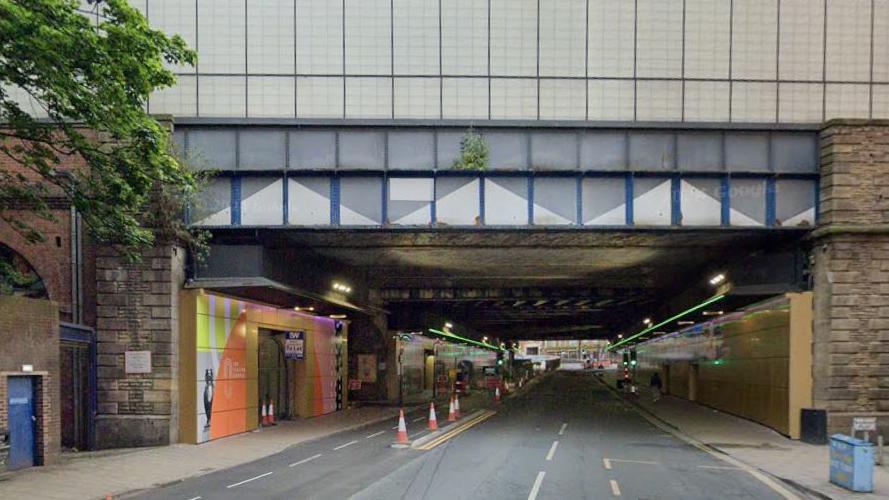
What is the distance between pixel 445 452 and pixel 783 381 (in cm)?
1200

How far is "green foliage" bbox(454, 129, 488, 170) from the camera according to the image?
80.1 feet

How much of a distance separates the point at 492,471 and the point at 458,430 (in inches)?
412

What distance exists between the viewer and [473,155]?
2441cm

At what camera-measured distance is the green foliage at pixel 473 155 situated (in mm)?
24406

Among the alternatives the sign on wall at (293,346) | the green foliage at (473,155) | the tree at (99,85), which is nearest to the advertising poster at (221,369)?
the sign on wall at (293,346)

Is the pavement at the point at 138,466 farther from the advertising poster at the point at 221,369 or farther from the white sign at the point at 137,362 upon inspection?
the white sign at the point at 137,362

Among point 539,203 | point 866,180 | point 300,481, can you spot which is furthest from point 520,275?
point 300,481

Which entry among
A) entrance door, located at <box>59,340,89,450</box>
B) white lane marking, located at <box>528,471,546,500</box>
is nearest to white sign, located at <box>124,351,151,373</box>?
entrance door, located at <box>59,340,89,450</box>

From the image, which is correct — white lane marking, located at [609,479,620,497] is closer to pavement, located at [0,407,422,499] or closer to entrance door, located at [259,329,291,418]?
pavement, located at [0,407,422,499]

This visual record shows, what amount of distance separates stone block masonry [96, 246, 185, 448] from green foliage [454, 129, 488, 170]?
867 cm

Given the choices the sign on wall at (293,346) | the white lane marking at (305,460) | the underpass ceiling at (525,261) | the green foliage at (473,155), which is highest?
the green foliage at (473,155)

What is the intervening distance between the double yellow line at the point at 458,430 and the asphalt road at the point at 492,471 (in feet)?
1.21

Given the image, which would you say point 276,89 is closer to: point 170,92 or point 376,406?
point 170,92

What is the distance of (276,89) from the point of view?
81.8ft
